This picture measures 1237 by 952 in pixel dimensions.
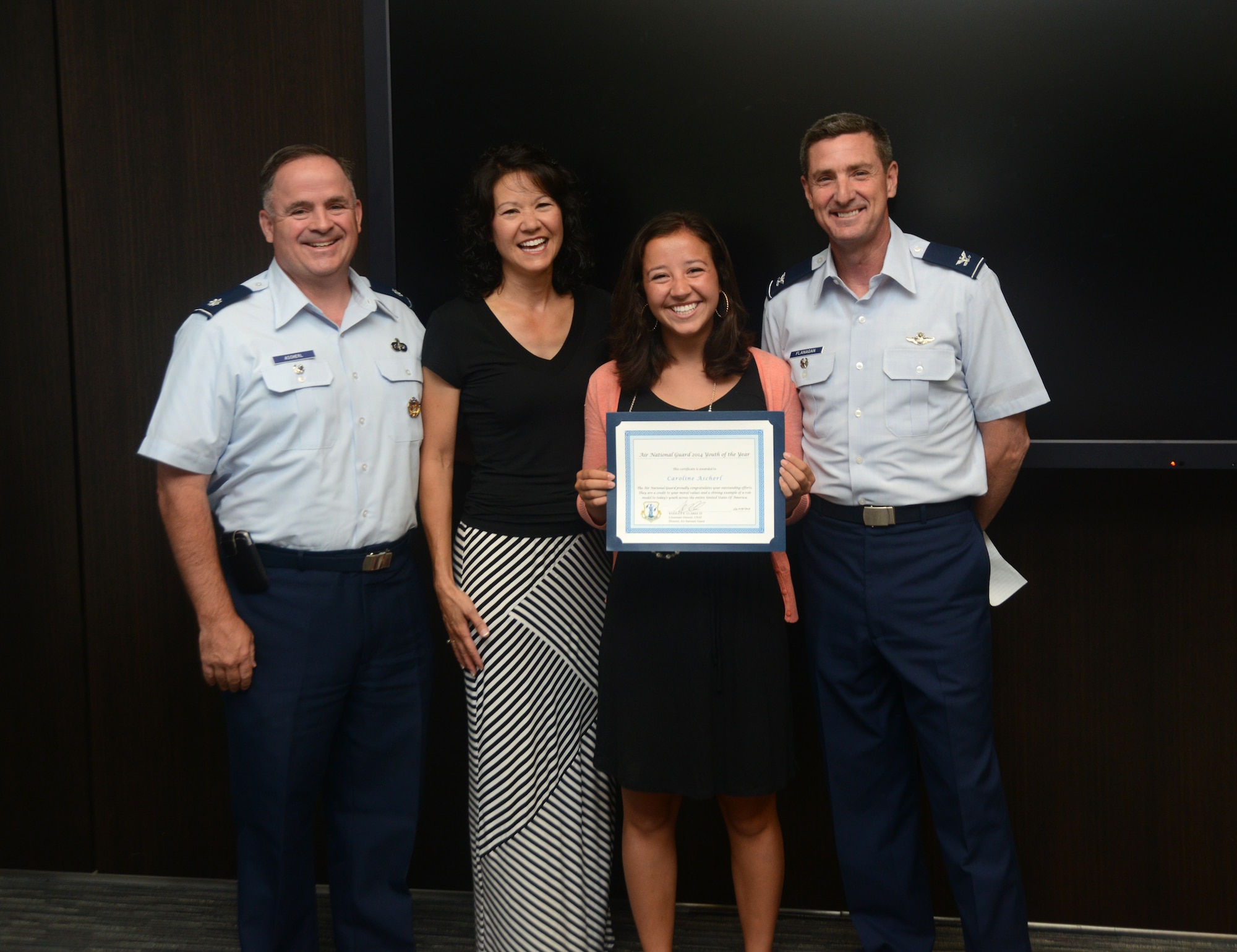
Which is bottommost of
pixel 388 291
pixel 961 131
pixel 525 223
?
pixel 388 291

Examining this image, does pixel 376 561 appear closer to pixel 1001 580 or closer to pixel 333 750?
pixel 333 750

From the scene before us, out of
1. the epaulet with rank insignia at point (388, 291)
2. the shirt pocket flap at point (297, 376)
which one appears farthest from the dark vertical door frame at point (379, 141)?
the shirt pocket flap at point (297, 376)

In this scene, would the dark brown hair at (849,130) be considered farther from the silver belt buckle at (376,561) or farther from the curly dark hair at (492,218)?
the silver belt buckle at (376,561)

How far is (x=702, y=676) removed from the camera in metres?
1.84

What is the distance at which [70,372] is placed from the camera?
104 inches

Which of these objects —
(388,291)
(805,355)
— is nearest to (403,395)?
(388,291)

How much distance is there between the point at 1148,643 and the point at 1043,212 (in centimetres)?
112

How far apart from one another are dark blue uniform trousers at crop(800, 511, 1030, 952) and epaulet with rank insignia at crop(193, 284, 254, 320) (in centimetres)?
133

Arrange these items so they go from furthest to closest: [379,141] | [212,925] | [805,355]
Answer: [212,925] < [379,141] < [805,355]

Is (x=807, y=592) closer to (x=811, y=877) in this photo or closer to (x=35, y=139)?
(x=811, y=877)

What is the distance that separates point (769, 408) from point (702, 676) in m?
0.56

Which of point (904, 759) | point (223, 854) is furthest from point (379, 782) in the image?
point (904, 759)

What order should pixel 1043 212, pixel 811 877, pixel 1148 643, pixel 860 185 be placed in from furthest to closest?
pixel 811 877
pixel 1148 643
pixel 1043 212
pixel 860 185

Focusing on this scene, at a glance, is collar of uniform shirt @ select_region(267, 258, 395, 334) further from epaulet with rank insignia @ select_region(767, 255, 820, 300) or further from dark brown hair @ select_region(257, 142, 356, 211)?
epaulet with rank insignia @ select_region(767, 255, 820, 300)
